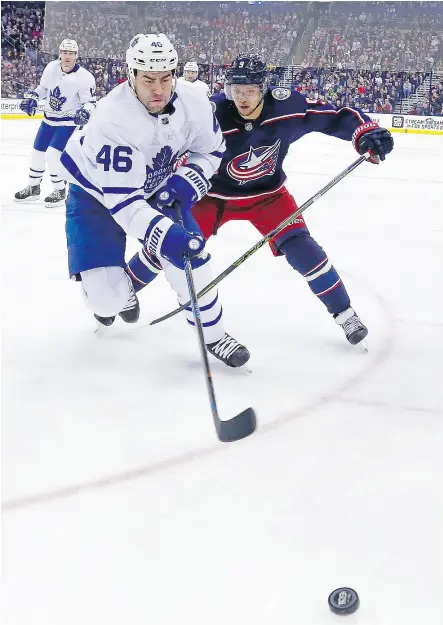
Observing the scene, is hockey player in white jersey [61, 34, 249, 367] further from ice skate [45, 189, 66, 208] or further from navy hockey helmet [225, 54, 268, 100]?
ice skate [45, 189, 66, 208]

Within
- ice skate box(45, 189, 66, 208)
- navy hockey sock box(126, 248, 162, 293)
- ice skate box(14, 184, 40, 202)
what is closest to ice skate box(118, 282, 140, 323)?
navy hockey sock box(126, 248, 162, 293)

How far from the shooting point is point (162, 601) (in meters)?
1.24

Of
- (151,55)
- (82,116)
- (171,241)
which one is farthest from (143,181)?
(82,116)

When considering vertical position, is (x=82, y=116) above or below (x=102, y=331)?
above

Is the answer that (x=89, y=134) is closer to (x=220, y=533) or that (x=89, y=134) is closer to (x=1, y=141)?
(x=220, y=533)

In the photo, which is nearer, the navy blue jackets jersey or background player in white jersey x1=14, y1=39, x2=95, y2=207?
the navy blue jackets jersey

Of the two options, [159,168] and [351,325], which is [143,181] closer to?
[159,168]

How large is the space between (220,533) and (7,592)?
40 cm

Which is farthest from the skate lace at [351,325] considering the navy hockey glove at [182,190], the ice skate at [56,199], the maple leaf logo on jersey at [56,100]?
the maple leaf logo on jersey at [56,100]

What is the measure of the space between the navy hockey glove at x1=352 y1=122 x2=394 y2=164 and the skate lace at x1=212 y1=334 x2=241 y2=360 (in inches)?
29.3

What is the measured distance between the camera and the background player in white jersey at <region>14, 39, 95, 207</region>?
4.98 metres

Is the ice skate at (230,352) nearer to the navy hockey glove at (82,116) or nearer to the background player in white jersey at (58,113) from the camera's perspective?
the navy hockey glove at (82,116)

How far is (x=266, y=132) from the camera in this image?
7.94 ft

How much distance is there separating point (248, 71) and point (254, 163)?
0.32 meters
